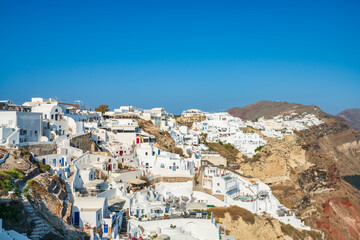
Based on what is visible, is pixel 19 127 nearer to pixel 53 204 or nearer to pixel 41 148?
pixel 41 148

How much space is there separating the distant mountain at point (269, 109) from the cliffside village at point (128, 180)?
104 metres

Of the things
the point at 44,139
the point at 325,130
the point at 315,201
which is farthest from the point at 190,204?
the point at 325,130

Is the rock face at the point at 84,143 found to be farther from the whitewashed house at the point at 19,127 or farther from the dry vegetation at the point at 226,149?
the dry vegetation at the point at 226,149

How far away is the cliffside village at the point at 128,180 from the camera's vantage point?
68.8ft

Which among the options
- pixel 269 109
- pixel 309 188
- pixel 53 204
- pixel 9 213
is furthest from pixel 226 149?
pixel 269 109

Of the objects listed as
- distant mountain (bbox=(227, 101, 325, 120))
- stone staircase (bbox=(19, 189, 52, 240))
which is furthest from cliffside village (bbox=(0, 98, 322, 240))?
distant mountain (bbox=(227, 101, 325, 120))

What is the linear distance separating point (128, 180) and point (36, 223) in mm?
12594

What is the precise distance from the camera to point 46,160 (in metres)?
23.1

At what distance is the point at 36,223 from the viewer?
14.6m

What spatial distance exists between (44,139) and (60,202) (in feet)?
36.0

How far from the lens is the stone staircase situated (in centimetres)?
1403

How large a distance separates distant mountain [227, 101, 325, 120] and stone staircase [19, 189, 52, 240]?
123 m

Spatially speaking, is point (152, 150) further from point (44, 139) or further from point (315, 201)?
point (315, 201)

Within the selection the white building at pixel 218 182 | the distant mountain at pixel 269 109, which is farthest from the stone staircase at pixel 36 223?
the distant mountain at pixel 269 109
